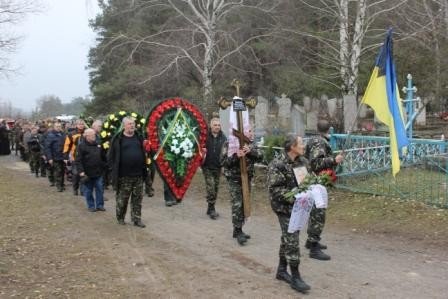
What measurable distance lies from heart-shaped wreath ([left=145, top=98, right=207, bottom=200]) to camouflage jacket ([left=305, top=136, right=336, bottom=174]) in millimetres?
3456

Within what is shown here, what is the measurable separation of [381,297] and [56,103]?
317ft

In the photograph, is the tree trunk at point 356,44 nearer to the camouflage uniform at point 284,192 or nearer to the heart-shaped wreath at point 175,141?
the heart-shaped wreath at point 175,141

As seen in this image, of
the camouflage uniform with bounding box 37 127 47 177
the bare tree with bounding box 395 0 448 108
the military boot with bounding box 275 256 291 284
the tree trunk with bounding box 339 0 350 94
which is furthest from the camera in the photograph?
the bare tree with bounding box 395 0 448 108

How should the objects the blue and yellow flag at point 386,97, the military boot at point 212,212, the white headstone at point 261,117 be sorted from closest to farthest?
the blue and yellow flag at point 386,97 < the military boot at point 212,212 < the white headstone at point 261,117

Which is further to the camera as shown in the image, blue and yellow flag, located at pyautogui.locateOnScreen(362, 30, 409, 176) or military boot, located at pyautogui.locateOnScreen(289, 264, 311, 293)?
blue and yellow flag, located at pyautogui.locateOnScreen(362, 30, 409, 176)

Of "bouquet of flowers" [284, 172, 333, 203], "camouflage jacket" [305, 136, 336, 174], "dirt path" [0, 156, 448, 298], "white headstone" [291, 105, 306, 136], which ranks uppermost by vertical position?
"white headstone" [291, 105, 306, 136]

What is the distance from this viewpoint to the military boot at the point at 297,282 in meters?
5.70

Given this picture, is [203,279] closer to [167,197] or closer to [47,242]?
[47,242]

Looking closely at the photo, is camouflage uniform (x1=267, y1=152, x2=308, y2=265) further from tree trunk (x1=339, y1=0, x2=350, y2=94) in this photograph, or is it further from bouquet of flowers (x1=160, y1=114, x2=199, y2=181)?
tree trunk (x1=339, y1=0, x2=350, y2=94)

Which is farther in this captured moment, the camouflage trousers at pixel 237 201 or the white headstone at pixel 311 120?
the white headstone at pixel 311 120

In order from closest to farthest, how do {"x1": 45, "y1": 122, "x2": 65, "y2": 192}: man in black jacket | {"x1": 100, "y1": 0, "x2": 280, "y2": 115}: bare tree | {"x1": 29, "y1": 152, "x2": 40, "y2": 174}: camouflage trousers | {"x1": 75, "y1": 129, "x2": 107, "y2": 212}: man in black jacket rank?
1. {"x1": 75, "y1": 129, "x2": 107, "y2": 212}: man in black jacket
2. {"x1": 45, "y1": 122, "x2": 65, "y2": 192}: man in black jacket
3. {"x1": 29, "y1": 152, "x2": 40, "y2": 174}: camouflage trousers
4. {"x1": 100, "y1": 0, "x2": 280, "y2": 115}: bare tree

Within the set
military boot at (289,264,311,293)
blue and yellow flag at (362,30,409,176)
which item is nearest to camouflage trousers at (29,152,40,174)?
blue and yellow flag at (362,30,409,176)

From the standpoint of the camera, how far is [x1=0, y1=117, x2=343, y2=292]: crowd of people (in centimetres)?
581

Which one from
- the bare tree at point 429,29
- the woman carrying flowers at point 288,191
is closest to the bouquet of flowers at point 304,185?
the woman carrying flowers at point 288,191
